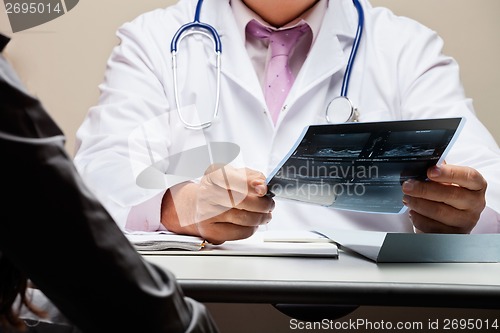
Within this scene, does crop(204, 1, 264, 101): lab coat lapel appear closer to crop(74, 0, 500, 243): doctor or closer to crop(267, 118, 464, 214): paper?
crop(74, 0, 500, 243): doctor

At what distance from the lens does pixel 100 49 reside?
65.6 inches

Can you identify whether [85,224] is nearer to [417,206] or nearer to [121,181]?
[417,206]

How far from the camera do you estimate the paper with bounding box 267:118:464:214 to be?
0.71 meters

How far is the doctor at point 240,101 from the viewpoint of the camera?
1113 millimetres

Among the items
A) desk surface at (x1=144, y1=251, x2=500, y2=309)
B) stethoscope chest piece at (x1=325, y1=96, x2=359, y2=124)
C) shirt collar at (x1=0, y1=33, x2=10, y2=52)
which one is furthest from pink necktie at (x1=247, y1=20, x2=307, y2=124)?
shirt collar at (x1=0, y1=33, x2=10, y2=52)

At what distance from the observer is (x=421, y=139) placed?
0.72 m

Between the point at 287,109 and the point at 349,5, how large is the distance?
0.36m

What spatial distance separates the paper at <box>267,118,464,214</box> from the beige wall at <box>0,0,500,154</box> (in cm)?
93

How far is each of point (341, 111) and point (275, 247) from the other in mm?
467

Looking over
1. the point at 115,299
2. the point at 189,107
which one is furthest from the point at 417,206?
the point at 115,299

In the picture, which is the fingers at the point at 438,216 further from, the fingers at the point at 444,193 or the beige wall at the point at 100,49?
the beige wall at the point at 100,49

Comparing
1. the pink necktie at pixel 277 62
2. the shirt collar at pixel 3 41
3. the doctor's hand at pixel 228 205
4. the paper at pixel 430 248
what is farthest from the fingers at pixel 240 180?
the shirt collar at pixel 3 41

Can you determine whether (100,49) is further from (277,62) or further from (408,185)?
(408,185)

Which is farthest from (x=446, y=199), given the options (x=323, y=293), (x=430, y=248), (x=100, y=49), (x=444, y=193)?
(x=100, y=49)
